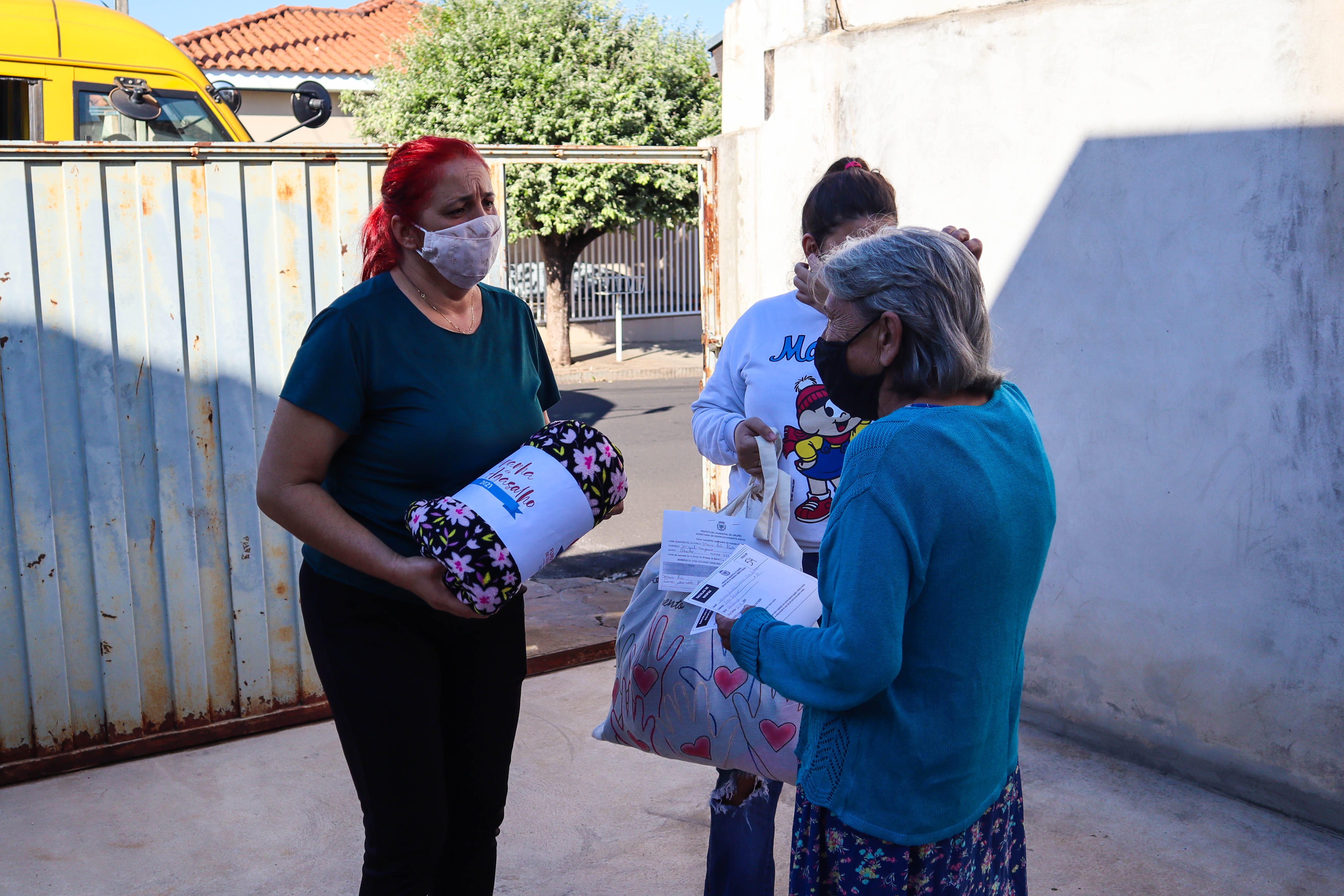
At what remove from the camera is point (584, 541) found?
23.6 feet

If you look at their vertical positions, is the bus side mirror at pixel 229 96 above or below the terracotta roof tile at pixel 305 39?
below

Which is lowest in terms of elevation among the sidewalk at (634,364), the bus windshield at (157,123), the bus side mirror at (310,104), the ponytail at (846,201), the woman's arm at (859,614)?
the sidewalk at (634,364)

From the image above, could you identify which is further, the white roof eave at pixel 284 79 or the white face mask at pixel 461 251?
the white roof eave at pixel 284 79

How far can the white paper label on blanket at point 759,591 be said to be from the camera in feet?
5.92

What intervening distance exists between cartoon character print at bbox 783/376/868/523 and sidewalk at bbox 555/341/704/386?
1414 cm

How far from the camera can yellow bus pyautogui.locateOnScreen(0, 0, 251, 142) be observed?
5.82m

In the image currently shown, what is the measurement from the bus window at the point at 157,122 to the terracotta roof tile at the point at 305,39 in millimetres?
11049

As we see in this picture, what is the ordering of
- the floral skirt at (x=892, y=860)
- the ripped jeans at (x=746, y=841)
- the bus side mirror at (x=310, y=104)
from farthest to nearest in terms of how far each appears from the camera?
the bus side mirror at (x=310, y=104), the ripped jeans at (x=746, y=841), the floral skirt at (x=892, y=860)

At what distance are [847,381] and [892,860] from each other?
711 mm

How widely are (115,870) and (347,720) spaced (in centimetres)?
153

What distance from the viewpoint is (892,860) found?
155cm

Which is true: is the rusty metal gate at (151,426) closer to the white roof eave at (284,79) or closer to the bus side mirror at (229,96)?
the bus side mirror at (229,96)

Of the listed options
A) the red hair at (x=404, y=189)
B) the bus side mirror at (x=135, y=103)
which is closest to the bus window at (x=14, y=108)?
the bus side mirror at (x=135, y=103)

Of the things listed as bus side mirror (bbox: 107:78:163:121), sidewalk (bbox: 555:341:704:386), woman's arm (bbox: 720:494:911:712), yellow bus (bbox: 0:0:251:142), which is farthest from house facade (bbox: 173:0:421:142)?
woman's arm (bbox: 720:494:911:712)
